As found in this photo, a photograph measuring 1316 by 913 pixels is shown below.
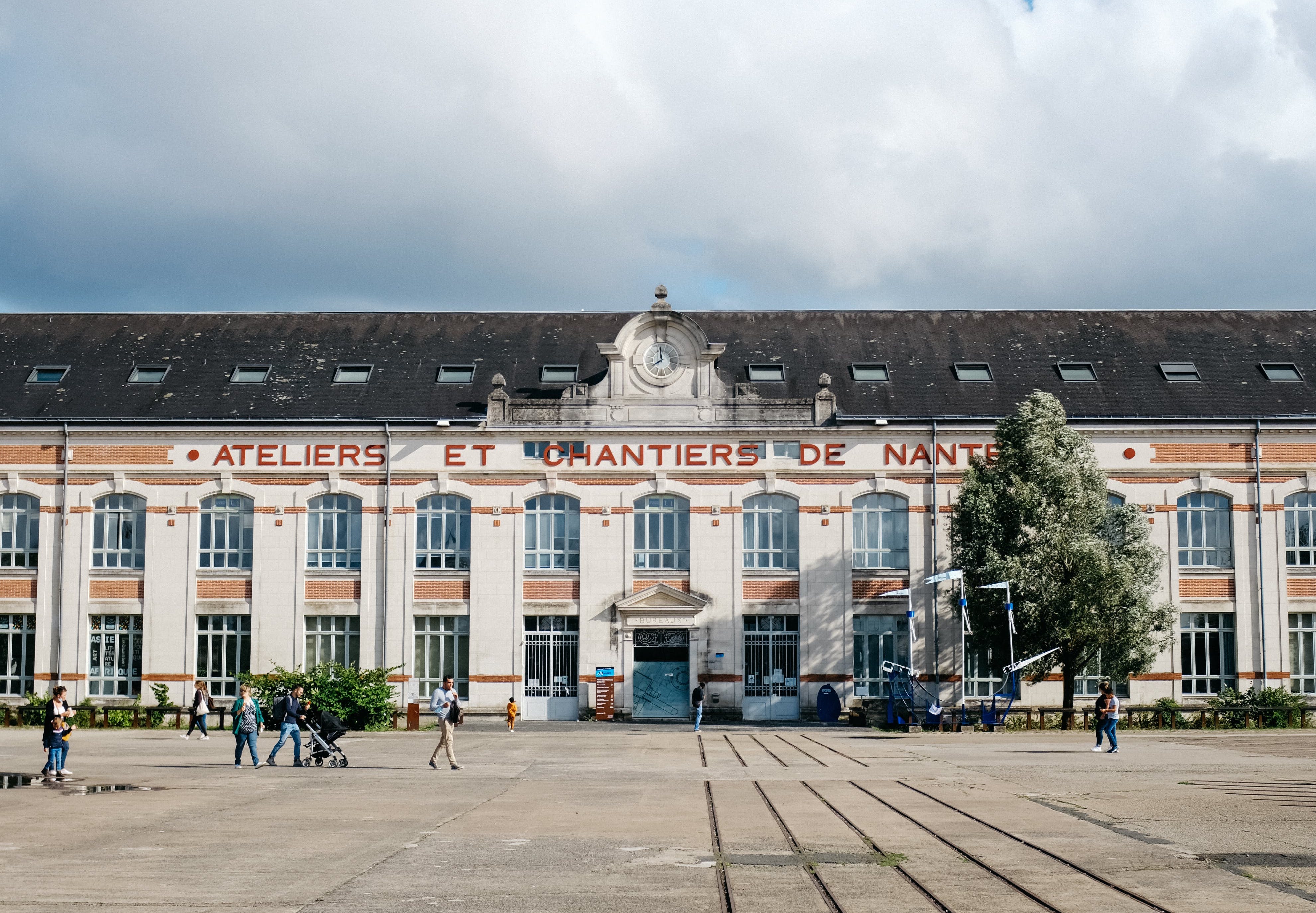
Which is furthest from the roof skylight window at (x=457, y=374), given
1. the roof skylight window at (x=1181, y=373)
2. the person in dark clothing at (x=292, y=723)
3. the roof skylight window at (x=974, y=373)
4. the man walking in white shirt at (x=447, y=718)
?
the roof skylight window at (x=1181, y=373)

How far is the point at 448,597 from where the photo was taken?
3925 centimetres

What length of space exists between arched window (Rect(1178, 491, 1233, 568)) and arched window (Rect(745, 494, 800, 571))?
11.6 m

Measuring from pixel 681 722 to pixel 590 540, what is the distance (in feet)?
19.7

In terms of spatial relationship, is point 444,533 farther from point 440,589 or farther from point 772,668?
point 772,668

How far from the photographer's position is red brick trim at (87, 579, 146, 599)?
3934cm

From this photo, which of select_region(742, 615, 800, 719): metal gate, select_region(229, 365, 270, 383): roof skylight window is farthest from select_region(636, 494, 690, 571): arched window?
select_region(229, 365, 270, 383): roof skylight window

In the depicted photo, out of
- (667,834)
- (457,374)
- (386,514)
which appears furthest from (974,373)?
(667,834)

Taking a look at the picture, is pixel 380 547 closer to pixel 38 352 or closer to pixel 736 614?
pixel 736 614

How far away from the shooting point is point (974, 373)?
136ft

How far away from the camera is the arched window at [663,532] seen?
39438 mm

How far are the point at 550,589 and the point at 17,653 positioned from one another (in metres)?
16.3

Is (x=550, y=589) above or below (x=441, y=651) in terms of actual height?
above

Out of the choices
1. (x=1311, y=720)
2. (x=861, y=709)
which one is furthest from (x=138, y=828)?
(x=1311, y=720)

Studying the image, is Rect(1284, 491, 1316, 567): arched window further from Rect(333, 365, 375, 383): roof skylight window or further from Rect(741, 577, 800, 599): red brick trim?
Rect(333, 365, 375, 383): roof skylight window
